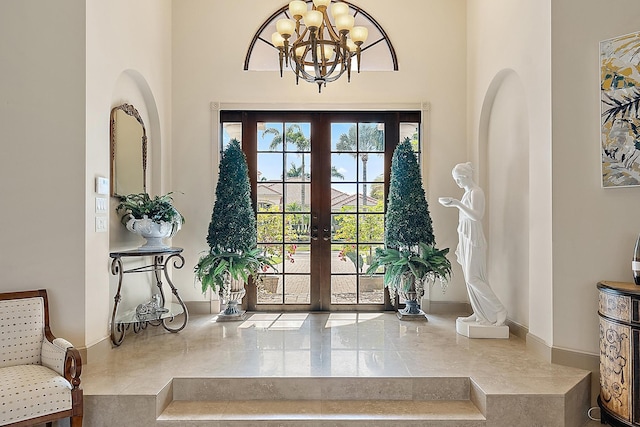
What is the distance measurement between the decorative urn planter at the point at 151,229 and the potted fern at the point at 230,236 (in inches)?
24.0

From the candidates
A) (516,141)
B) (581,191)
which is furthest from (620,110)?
(516,141)

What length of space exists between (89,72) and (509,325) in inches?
177

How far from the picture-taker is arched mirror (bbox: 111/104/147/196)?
3.78m

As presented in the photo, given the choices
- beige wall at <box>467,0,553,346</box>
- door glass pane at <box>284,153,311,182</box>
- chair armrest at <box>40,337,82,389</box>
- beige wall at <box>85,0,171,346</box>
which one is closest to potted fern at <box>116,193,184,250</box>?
beige wall at <box>85,0,171,346</box>

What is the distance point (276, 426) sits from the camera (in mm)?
2729

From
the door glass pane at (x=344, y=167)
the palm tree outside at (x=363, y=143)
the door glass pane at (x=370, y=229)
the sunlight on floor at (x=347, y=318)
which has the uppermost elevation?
the palm tree outside at (x=363, y=143)

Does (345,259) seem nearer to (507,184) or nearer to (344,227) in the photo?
(344,227)

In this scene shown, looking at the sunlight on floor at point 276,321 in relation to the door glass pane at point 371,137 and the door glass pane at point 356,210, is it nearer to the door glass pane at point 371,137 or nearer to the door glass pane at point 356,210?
the door glass pane at point 356,210

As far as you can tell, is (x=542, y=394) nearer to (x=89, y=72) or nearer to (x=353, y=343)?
(x=353, y=343)

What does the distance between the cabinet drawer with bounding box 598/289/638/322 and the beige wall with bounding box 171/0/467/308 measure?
7.14 feet

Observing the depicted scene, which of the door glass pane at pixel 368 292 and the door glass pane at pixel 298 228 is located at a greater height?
the door glass pane at pixel 298 228

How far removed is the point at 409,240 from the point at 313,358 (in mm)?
1826

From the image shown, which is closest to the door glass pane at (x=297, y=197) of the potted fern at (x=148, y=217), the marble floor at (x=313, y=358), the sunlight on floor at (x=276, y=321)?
the sunlight on floor at (x=276, y=321)

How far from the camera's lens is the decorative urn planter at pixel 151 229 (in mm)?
3844
